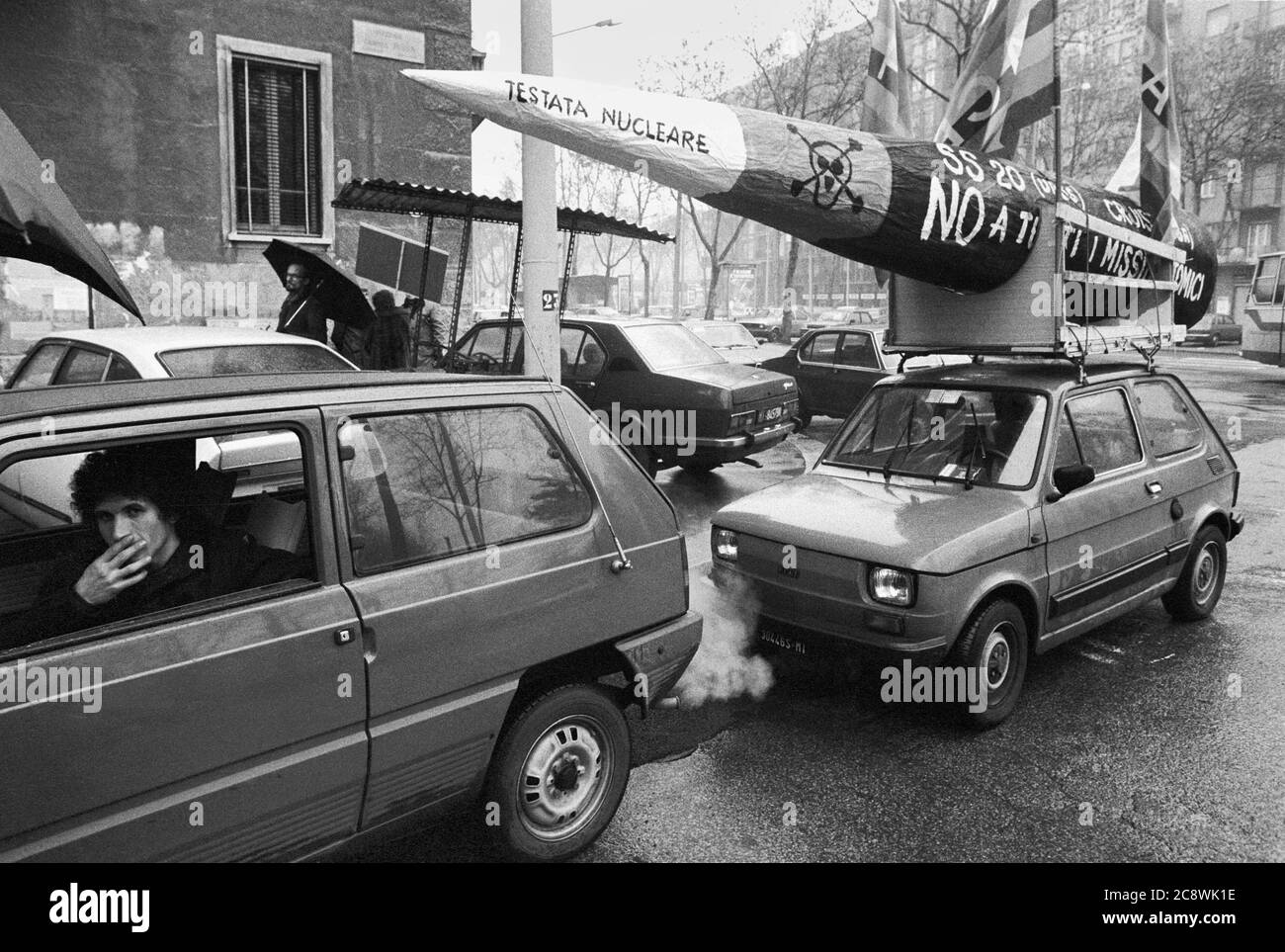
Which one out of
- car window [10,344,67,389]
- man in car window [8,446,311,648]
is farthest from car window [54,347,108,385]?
man in car window [8,446,311,648]

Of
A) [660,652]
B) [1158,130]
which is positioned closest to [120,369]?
[660,652]

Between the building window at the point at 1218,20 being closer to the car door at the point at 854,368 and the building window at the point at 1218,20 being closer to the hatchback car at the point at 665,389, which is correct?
the car door at the point at 854,368

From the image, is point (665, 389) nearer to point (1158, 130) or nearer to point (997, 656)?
point (1158, 130)

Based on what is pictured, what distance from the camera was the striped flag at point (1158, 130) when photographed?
6570 mm

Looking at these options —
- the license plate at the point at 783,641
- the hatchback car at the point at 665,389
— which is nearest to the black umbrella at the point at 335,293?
the hatchback car at the point at 665,389

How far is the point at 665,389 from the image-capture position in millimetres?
9711

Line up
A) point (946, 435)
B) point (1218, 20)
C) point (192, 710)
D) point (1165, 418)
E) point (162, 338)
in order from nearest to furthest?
point (192, 710)
point (946, 435)
point (1165, 418)
point (162, 338)
point (1218, 20)

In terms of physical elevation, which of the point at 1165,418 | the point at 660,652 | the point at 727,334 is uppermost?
the point at 727,334
